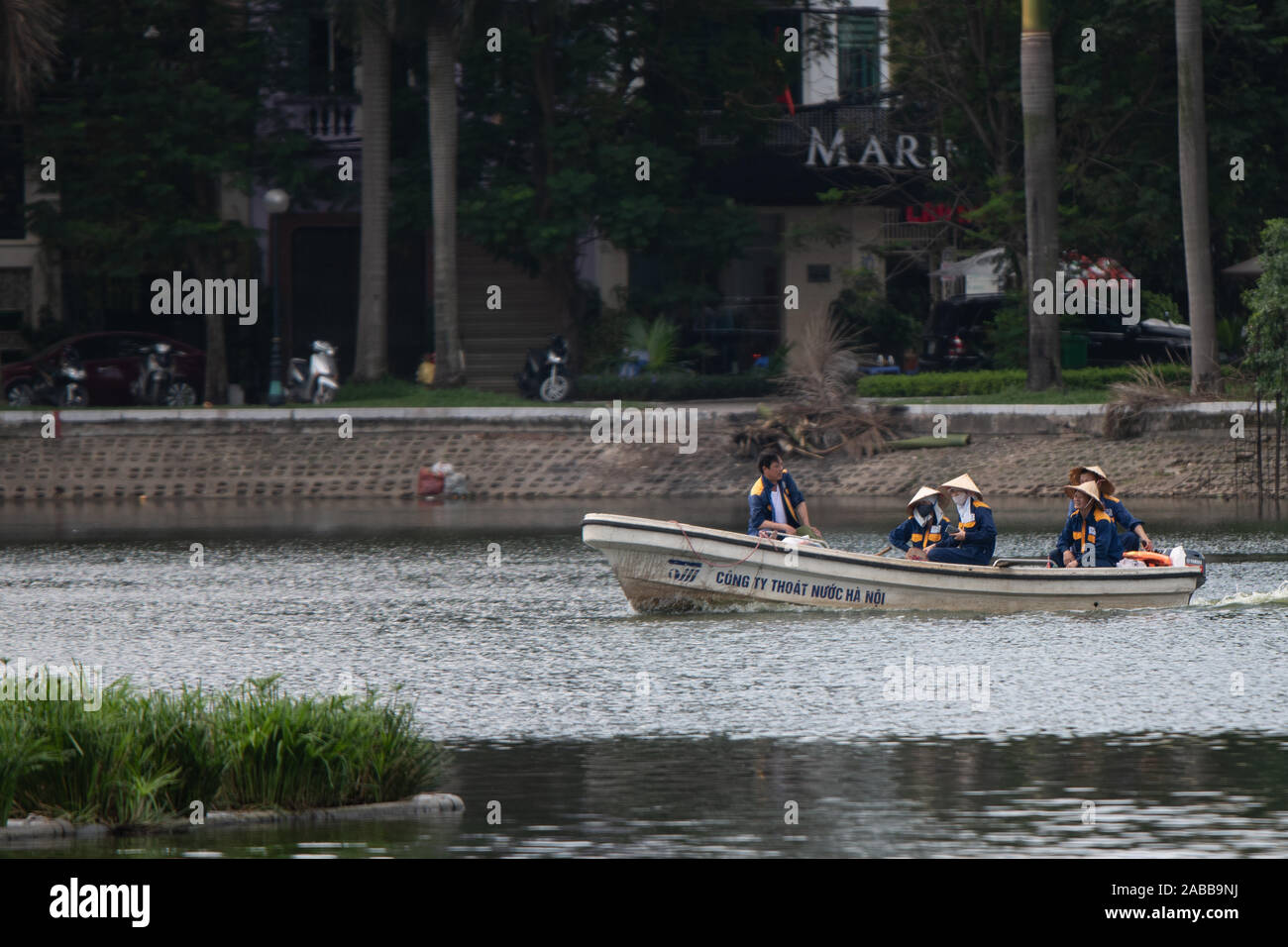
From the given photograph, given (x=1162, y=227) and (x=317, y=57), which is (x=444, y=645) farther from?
(x=317, y=57)

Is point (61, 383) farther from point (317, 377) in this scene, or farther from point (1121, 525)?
point (1121, 525)

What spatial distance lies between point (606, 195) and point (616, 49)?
3.79 meters

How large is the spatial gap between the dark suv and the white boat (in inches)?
889

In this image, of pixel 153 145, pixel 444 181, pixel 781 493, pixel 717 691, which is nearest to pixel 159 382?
pixel 153 145

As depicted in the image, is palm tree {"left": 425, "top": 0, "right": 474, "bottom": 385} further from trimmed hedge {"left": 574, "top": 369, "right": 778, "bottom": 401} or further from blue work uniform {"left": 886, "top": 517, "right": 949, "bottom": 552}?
blue work uniform {"left": 886, "top": 517, "right": 949, "bottom": 552}

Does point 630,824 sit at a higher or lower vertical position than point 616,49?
lower

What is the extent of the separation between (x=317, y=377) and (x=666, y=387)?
7022 millimetres

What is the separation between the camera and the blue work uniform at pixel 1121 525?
21.4 metres

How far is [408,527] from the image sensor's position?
110ft

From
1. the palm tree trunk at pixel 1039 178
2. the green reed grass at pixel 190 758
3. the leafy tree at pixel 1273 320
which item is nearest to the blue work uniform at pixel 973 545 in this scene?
the green reed grass at pixel 190 758
